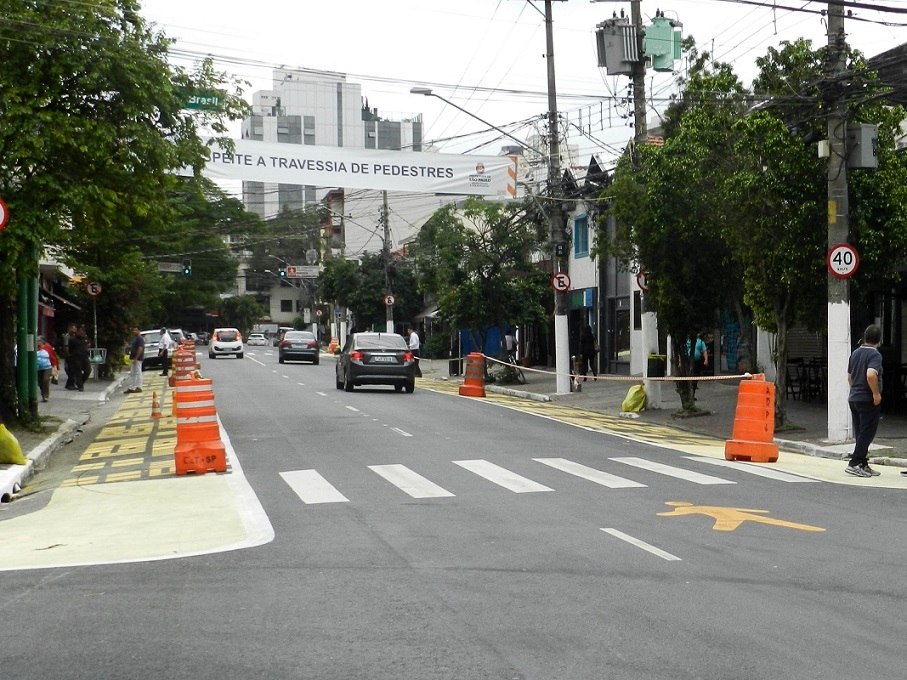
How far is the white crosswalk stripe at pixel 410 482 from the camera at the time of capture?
1280cm

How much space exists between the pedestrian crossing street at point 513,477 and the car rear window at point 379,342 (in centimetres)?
1545

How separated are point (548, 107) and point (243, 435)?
51.9ft

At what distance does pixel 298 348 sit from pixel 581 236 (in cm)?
1647

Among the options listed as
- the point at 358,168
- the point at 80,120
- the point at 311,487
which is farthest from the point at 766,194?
the point at 358,168

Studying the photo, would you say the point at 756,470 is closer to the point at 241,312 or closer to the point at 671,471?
the point at 671,471

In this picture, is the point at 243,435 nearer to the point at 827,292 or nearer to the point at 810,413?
the point at 827,292

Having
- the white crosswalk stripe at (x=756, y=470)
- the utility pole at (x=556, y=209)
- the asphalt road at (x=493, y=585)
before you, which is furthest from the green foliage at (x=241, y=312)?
the asphalt road at (x=493, y=585)

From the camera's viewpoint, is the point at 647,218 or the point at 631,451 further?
the point at 647,218

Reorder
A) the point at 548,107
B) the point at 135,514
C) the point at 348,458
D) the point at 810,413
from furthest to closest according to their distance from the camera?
the point at 548,107 → the point at 810,413 → the point at 348,458 → the point at 135,514

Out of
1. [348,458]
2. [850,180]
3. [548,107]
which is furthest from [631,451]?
[548,107]

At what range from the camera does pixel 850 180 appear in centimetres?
1941

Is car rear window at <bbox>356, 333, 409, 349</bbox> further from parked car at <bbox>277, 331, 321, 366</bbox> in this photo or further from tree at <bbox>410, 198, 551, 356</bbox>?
parked car at <bbox>277, 331, 321, 366</bbox>

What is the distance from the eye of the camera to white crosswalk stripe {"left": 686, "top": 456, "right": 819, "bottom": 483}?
1456cm

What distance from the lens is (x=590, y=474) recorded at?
1461cm
